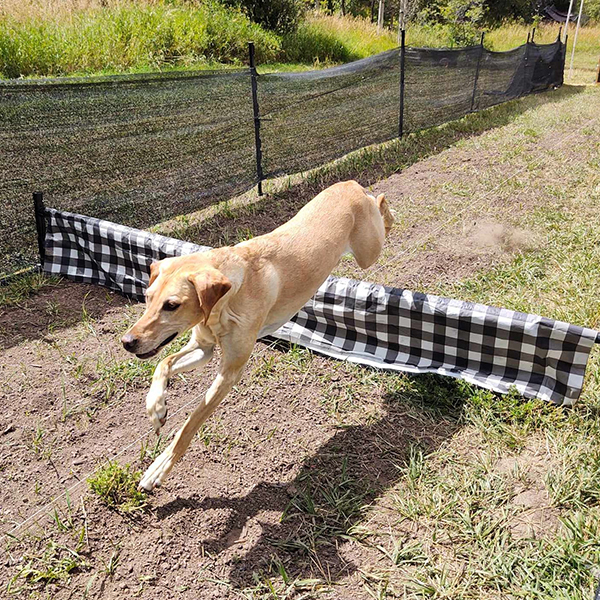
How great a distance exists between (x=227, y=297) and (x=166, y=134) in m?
4.49

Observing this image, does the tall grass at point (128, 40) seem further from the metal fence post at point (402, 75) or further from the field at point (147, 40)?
the metal fence post at point (402, 75)

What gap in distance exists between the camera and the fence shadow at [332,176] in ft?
20.1

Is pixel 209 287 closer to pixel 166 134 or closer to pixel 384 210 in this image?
pixel 384 210

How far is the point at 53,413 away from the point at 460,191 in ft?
19.5

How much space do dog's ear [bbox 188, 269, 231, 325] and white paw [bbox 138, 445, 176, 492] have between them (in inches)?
30.9

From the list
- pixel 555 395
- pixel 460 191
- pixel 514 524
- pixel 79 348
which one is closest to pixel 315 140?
pixel 460 191

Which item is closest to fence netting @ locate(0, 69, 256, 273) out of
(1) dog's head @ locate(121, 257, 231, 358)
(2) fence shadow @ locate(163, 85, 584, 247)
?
(2) fence shadow @ locate(163, 85, 584, 247)

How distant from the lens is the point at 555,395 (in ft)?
10.7

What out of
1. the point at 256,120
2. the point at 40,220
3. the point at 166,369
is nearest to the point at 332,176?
the point at 256,120

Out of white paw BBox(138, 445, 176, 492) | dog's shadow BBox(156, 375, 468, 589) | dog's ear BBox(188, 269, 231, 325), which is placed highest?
dog's ear BBox(188, 269, 231, 325)

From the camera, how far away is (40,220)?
5.11 m

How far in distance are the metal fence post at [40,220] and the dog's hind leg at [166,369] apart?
2.92 meters

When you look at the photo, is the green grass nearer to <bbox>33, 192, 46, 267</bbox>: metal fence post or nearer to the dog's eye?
<bbox>33, 192, 46, 267</bbox>: metal fence post

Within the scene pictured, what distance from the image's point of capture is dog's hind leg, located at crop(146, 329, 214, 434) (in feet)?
8.76
